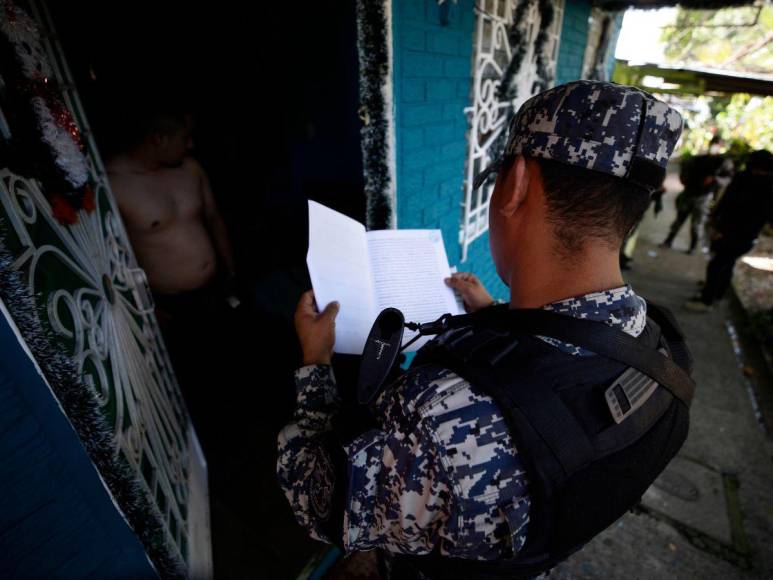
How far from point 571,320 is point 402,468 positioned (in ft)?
1.53

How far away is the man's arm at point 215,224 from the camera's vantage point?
7.90 feet

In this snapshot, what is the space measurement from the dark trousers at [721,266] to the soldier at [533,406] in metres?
4.56

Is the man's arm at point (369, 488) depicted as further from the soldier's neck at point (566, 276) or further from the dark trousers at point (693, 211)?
the dark trousers at point (693, 211)

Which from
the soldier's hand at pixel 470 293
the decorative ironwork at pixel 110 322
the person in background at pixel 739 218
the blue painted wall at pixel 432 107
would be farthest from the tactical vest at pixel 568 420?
the person in background at pixel 739 218

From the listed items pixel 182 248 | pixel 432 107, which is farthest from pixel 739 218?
pixel 182 248

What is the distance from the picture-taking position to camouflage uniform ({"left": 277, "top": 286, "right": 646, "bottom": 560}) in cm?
67

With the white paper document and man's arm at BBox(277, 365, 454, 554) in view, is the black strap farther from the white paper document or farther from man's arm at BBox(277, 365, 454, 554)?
the white paper document

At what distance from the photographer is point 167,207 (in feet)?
7.04

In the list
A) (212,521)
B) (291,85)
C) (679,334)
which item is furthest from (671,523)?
(291,85)

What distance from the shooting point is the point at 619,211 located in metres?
0.83

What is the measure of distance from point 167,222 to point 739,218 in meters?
5.65

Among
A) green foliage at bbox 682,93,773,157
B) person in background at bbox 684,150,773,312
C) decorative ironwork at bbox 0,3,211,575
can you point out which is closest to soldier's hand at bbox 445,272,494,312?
decorative ironwork at bbox 0,3,211,575

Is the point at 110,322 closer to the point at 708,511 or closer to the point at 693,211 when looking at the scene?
the point at 708,511

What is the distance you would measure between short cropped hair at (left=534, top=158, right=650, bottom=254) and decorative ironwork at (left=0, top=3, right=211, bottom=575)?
1.17 meters
